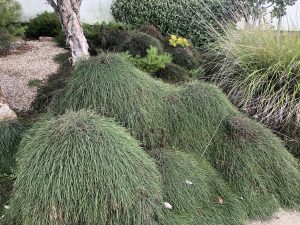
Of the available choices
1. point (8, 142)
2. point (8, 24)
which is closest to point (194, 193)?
point (8, 142)

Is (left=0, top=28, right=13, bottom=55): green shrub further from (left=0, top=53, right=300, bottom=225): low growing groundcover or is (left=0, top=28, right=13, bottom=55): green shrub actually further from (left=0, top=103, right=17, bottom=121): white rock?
Answer: (left=0, top=53, right=300, bottom=225): low growing groundcover

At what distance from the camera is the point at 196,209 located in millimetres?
3092

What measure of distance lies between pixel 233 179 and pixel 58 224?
1.66 m

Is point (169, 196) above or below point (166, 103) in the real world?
below

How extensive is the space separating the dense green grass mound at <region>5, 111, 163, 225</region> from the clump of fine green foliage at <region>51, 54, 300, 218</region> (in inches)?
23.1

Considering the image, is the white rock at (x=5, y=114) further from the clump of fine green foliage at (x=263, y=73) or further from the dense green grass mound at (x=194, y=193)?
the clump of fine green foliage at (x=263, y=73)

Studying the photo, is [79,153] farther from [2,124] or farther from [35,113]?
[35,113]

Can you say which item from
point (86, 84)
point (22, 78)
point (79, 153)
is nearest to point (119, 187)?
point (79, 153)

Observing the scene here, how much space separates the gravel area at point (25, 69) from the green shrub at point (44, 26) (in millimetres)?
615

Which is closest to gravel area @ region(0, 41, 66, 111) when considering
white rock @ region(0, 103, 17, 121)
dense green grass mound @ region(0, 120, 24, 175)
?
white rock @ region(0, 103, 17, 121)

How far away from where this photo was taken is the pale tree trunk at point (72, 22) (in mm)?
4148

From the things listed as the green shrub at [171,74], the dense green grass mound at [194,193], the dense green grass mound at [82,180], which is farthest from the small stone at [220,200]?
the green shrub at [171,74]

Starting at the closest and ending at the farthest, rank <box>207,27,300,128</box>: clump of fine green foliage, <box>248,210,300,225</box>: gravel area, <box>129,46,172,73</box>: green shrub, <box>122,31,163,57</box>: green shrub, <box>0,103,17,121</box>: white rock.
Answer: <box>248,210,300,225</box>: gravel area, <box>0,103,17,121</box>: white rock, <box>207,27,300,128</box>: clump of fine green foliage, <box>129,46,172,73</box>: green shrub, <box>122,31,163,57</box>: green shrub

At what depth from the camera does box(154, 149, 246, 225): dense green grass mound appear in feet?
10.0
